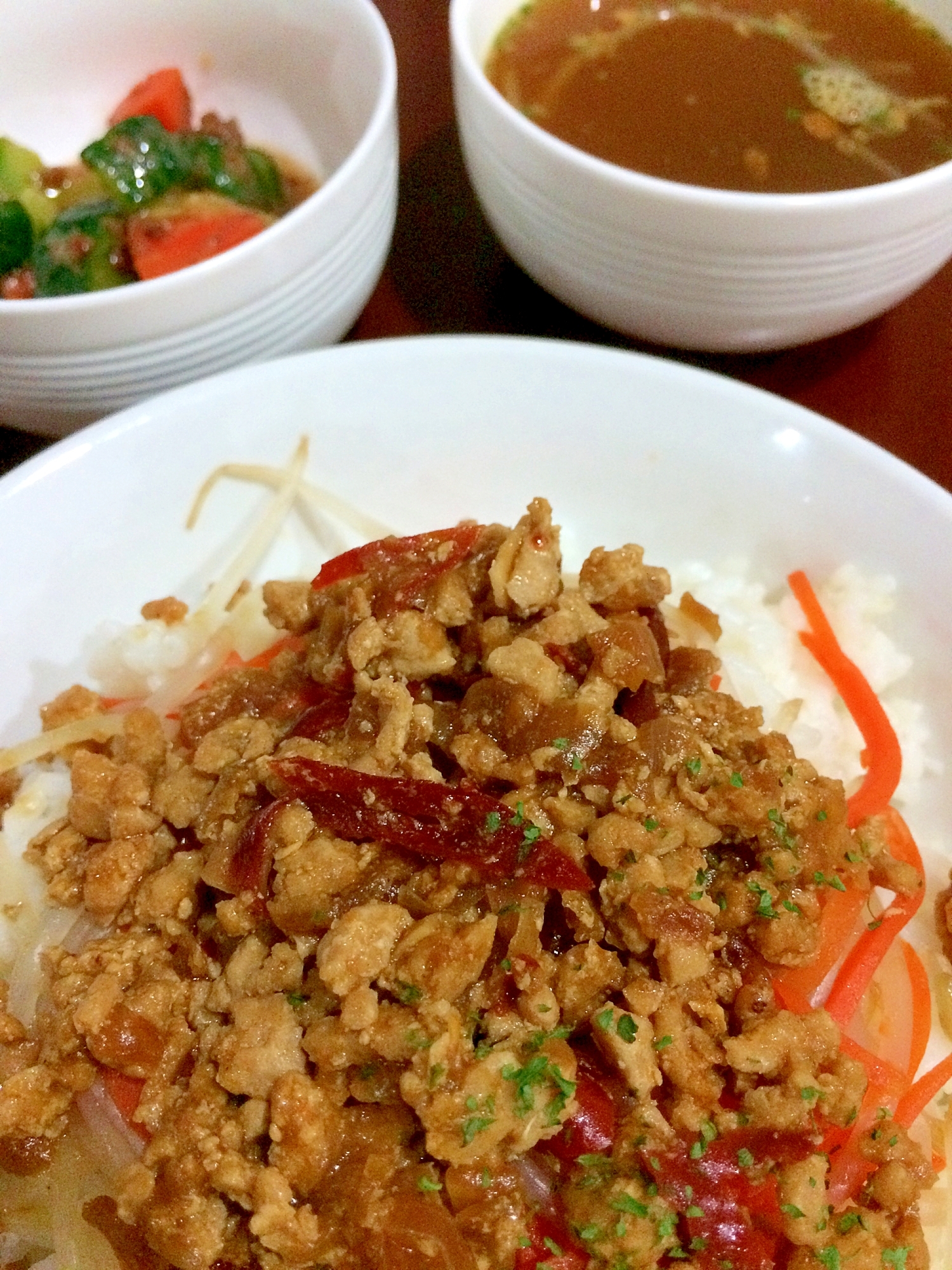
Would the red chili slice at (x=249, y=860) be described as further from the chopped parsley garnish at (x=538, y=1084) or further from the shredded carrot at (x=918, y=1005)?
the shredded carrot at (x=918, y=1005)

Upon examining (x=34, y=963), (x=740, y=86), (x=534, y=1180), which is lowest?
(x=34, y=963)

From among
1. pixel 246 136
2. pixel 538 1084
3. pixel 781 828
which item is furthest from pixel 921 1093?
pixel 246 136

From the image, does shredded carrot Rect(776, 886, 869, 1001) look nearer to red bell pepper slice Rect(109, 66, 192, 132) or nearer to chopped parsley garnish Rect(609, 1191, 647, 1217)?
chopped parsley garnish Rect(609, 1191, 647, 1217)

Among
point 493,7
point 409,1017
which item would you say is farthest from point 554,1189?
point 493,7

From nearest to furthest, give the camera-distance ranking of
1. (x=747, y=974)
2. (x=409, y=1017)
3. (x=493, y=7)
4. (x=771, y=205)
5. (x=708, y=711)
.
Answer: (x=409, y=1017), (x=747, y=974), (x=708, y=711), (x=771, y=205), (x=493, y=7)

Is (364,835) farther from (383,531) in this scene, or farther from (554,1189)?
(383,531)

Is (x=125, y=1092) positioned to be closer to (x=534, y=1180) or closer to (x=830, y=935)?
(x=534, y=1180)
